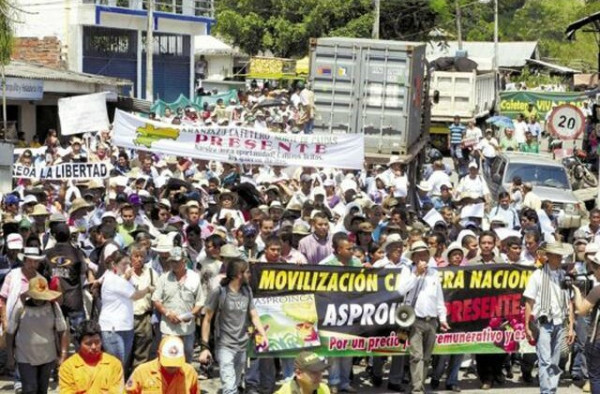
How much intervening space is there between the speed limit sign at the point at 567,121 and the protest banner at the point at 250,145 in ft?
21.8

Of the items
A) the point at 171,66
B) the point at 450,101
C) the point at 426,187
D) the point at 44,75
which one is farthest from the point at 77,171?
the point at 171,66

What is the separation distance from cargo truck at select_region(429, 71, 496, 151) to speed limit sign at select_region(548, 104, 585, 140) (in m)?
16.0

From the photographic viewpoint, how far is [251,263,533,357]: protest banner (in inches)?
523

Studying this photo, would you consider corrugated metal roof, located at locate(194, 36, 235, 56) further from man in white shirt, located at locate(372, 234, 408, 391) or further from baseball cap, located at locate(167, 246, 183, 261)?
baseball cap, located at locate(167, 246, 183, 261)

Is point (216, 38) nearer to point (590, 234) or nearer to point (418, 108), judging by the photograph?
point (418, 108)

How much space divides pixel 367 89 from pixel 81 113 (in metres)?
7.21

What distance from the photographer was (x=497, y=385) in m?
14.2

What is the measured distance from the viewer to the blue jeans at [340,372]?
13.5 meters

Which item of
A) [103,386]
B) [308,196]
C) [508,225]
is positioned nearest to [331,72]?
[308,196]

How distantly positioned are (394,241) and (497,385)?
1821 millimetres

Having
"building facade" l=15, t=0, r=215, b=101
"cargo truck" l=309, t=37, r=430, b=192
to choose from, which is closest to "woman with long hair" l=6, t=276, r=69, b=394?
"cargo truck" l=309, t=37, r=430, b=192

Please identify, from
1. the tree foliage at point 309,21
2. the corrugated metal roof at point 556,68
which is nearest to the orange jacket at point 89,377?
the tree foliage at point 309,21

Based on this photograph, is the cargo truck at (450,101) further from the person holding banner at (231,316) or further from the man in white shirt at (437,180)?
the person holding banner at (231,316)

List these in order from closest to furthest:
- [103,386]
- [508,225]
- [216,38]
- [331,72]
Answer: [103,386] → [508,225] → [331,72] → [216,38]
